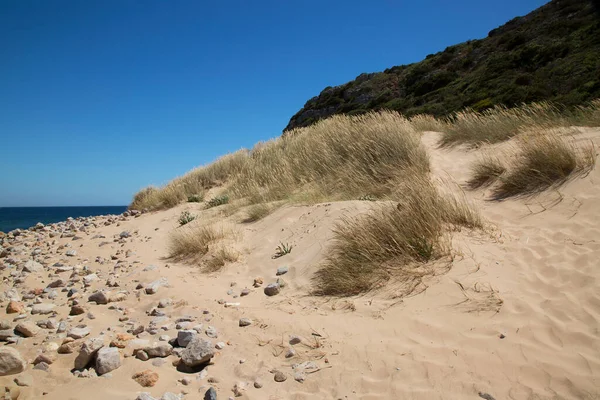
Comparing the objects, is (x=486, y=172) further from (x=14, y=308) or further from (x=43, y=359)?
(x=14, y=308)

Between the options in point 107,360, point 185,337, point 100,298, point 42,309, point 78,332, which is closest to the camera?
point 107,360

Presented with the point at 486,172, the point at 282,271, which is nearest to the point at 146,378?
the point at 282,271

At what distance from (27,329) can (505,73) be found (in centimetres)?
1998

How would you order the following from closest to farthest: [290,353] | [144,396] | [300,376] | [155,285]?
1. [144,396]
2. [300,376]
3. [290,353]
4. [155,285]

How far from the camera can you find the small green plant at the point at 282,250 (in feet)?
18.0

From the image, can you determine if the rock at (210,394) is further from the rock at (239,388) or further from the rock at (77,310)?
the rock at (77,310)

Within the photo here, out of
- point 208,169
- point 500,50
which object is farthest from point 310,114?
point 208,169

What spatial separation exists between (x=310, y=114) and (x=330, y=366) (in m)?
29.0

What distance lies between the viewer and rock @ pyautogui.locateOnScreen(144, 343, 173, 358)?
9.86 ft

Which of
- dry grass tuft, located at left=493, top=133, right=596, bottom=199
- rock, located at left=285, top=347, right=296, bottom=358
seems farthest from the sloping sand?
dry grass tuft, located at left=493, top=133, right=596, bottom=199

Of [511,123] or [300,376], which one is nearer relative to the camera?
[300,376]

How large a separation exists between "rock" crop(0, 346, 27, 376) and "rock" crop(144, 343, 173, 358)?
915 mm

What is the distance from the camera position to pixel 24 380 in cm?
261

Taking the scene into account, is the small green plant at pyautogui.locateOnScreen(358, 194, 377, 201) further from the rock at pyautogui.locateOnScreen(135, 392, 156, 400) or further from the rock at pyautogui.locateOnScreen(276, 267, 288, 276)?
the rock at pyautogui.locateOnScreen(135, 392, 156, 400)
